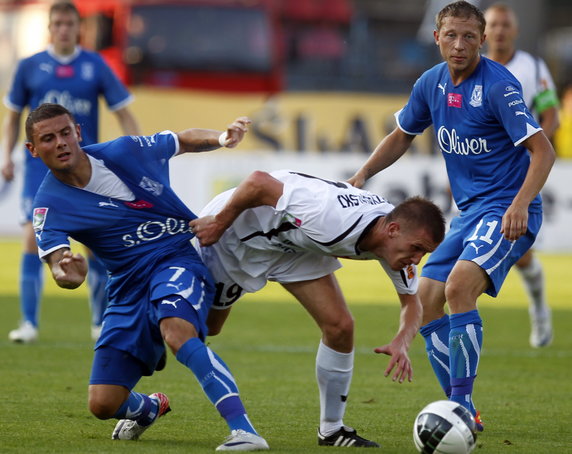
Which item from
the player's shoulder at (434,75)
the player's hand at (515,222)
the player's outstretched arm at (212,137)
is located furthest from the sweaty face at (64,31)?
the player's hand at (515,222)

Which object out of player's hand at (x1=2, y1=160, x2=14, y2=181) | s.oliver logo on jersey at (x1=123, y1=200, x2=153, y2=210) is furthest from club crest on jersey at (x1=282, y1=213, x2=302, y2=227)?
player's hand at (x1=2, y1=160, x2=14, y2=181)

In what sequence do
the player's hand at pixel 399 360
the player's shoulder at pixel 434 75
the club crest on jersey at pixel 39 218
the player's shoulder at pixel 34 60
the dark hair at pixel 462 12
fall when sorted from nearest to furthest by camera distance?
1. the player's hand at pixel 399 360
2. the club crest on jersey at pixel 39 218
3. the dark hair at pixel 462 12
4. the player's shoulder at pixel 434 75
5. the player's shoulder at pixel 34 60

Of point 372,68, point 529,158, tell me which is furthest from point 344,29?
point 529,158

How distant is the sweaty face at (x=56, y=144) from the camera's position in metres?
6.07

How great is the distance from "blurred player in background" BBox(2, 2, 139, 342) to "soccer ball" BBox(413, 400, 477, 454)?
4.74 m

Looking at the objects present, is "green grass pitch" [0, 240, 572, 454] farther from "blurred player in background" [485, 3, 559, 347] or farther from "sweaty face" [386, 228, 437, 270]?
"blurred player in background" [485, 3, 559, 347]

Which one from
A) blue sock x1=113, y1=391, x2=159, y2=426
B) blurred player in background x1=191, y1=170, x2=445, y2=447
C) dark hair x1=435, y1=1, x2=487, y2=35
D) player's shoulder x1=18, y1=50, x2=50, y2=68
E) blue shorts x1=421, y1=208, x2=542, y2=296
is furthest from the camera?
player's shoulder x1=18, y1=50, x2=50, y2=68

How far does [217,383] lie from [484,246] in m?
1.66

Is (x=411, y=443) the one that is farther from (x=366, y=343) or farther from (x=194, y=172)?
(x=194, y=172)

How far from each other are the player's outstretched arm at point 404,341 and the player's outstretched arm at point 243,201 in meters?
0.85

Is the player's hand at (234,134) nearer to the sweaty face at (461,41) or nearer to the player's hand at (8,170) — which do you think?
the sweaty face at (461,41)

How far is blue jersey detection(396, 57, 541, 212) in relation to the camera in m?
6.39

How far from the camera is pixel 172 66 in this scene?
83.7 feet

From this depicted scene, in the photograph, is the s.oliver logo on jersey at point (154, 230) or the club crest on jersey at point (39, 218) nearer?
the club crest on jersey at point (39, 218)
